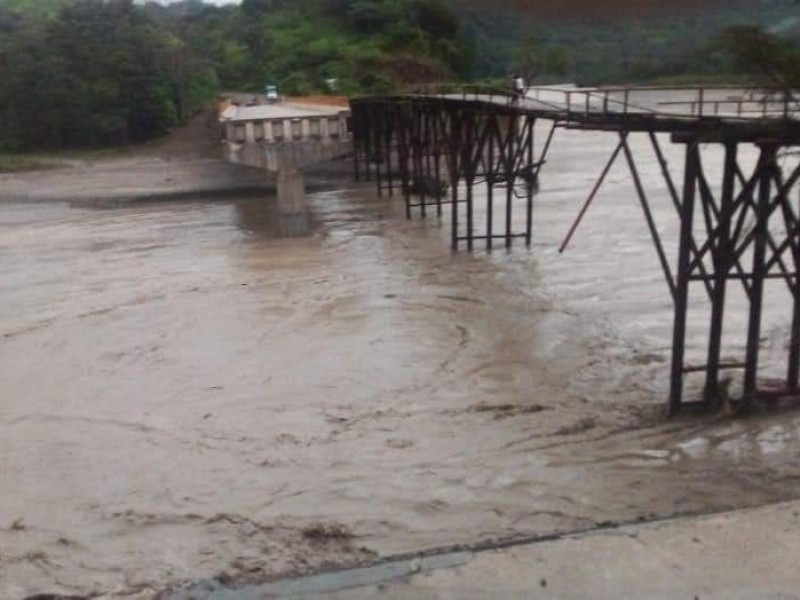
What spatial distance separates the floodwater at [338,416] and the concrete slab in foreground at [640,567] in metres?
0.89

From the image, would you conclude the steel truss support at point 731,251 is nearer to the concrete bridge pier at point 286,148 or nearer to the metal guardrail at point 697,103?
the metal guardrail at point 697,103

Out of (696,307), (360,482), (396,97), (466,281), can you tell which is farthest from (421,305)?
(396,97)

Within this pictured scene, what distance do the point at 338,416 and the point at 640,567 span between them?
555 cm

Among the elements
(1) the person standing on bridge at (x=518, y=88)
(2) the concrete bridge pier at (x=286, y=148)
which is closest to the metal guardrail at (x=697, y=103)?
(1) the person standing on bridge at (x=518, y=88)

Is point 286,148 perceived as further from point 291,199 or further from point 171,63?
point 171,63

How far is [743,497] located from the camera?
28.0 feet

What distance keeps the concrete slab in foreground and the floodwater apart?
2.91 ft

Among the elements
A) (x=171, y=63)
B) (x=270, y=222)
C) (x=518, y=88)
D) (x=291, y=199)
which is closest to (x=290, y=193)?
(x=291, y=199)

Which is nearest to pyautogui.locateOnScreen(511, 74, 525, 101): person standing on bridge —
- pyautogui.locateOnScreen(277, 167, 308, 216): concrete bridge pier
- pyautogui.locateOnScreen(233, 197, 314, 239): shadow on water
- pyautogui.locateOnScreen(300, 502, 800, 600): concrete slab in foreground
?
pyautogui.locateOnScreen(233, 197, 314, 239): shadow on water

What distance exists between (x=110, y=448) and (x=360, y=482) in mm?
3256

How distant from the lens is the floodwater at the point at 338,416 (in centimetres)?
852

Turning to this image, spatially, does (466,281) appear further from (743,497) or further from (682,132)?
(743,497)

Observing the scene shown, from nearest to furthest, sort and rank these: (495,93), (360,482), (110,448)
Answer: (360,482)
(110,448)
(495,93)

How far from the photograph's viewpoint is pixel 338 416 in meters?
11.7
